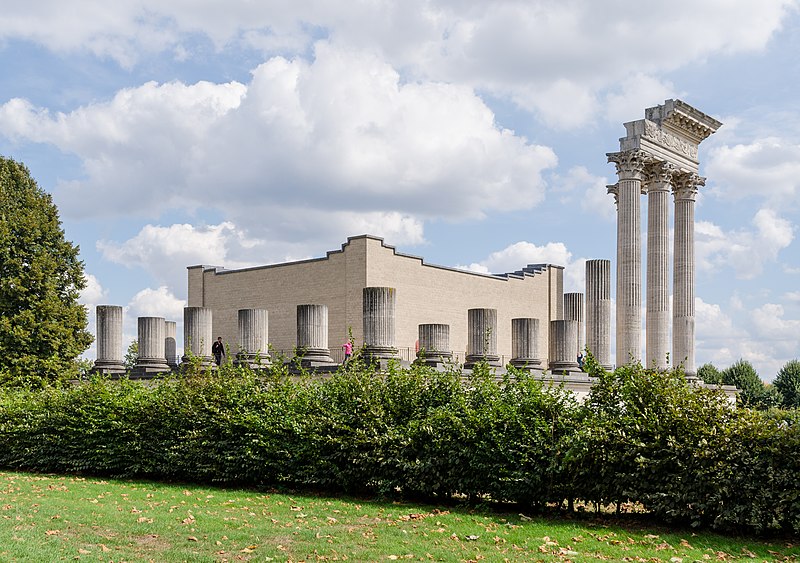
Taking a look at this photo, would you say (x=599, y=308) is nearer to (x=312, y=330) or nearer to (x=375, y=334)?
(x=375, y=334)

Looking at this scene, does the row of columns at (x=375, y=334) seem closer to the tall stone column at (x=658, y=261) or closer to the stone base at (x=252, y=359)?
the stone base at (x=252, y=359)

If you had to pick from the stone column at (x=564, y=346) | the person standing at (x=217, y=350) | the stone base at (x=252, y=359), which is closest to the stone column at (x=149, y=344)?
the person standing at (x=217, y=350)

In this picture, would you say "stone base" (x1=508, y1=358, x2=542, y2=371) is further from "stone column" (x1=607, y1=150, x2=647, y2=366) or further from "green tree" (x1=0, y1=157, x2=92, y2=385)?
"green tree" (x1=0, y1=157, x2=92, y2=385)

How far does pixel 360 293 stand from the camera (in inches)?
1746

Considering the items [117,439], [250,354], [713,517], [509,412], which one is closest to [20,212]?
[250,354]

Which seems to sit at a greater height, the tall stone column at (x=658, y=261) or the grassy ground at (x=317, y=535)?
the tall stone column at (x=658, y=261)

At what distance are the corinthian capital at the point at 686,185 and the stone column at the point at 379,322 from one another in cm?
1859

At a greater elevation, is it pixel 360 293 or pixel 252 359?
pixel 360 293

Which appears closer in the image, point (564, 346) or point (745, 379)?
point (564, 346)

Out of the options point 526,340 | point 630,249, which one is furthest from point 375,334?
point 630,249

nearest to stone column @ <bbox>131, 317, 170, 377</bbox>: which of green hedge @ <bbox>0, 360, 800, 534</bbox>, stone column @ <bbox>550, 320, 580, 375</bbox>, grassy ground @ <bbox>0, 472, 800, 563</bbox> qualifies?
green hedge @ <bbox>0, 360, 800, 534</bbox>

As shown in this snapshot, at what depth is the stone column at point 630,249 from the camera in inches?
1469

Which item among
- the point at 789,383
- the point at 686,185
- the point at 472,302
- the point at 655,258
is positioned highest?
the point at 686,185

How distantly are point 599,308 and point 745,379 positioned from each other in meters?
19.4
